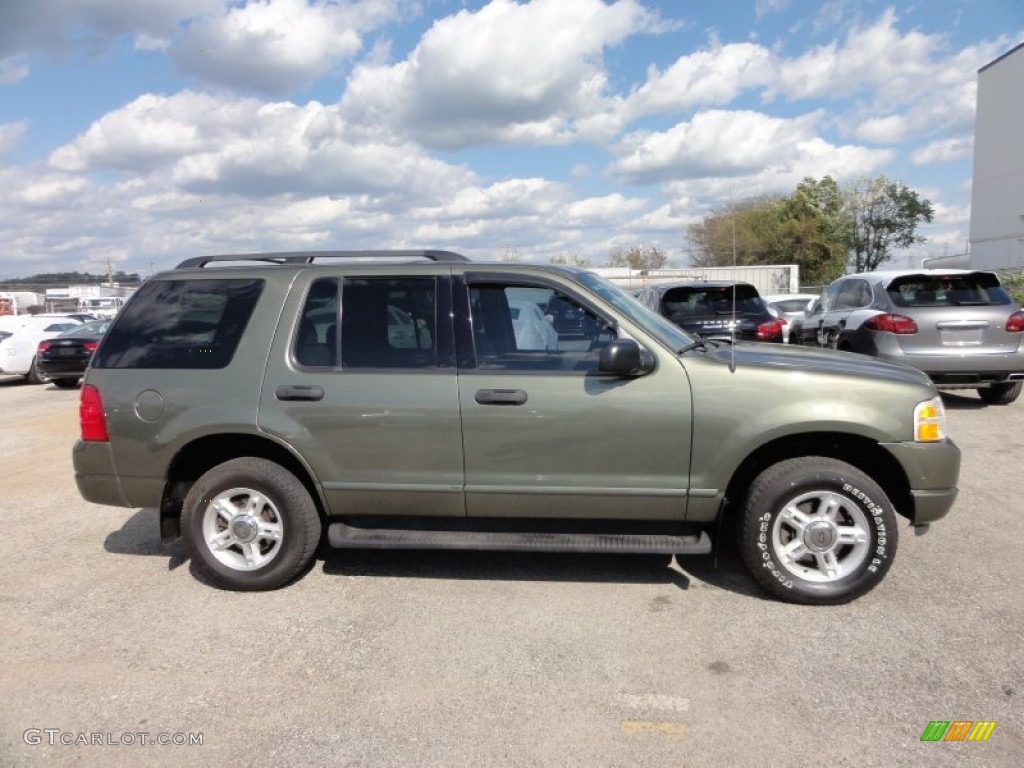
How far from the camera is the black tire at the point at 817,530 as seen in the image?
3.76 m

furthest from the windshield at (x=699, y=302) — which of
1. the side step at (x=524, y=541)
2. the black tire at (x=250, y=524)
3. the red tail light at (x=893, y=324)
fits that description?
the black tire at (x=250, y=524)

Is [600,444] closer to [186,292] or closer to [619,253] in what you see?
[186,292]

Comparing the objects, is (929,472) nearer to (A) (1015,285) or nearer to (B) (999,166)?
(A) (1015,285)

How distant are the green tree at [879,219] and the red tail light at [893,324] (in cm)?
4675

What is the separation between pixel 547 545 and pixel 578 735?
1.18 m

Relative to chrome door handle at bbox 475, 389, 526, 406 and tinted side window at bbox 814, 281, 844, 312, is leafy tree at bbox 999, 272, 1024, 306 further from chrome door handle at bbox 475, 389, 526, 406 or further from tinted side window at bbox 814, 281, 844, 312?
chrome door handle at bbox 475, 389, 526, 406

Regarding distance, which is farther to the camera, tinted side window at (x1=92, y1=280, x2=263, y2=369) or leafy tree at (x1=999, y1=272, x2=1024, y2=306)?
leafy tree at (x1=999, y1=272, x2=1024, y2=306)

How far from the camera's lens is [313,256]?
4.42m

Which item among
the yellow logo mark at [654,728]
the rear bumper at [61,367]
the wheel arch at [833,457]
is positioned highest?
the wheel arch at [833,457]

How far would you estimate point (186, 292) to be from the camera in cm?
433

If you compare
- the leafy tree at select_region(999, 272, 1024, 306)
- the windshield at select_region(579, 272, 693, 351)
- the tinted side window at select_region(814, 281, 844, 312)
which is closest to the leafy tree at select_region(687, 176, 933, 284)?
the leafy tree at select_region(999, 272, 1024, 306)

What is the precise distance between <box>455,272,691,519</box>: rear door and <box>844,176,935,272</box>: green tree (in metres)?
52.5

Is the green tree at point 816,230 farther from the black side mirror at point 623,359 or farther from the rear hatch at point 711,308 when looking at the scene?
the black side mirror at point 623,359

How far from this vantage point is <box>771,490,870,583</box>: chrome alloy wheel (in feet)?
12.4
